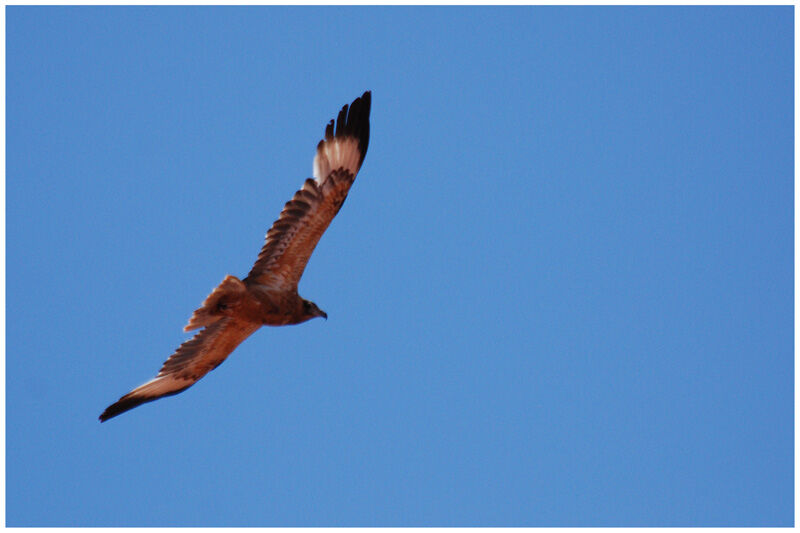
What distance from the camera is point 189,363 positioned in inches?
471

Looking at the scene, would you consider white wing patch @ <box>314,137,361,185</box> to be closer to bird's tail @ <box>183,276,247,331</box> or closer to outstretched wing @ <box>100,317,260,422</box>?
bird's tail @ <box>183,276,247,331</box>

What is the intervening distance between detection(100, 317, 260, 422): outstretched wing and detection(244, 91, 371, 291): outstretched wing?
75 centimetres

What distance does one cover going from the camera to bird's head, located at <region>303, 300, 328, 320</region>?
440 inches

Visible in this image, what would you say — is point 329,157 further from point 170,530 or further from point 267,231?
point 170,530

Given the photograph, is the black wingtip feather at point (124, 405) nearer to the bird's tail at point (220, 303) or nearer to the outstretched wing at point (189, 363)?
the outstretched wing at point (189, 363)

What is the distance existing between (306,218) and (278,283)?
0.77 metres

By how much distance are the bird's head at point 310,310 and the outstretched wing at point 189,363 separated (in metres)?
0.65

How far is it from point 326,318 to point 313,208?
124 cm

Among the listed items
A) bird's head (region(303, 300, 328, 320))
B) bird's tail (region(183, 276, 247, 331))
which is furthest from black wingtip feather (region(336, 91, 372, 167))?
bird's tail (region(183, 276, 247, 331))

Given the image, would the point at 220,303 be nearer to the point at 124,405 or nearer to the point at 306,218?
the point at 306,218

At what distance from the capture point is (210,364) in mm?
12070

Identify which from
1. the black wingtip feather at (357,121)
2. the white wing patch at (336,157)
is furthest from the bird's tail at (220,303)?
the black wingtip feather at (357,121)

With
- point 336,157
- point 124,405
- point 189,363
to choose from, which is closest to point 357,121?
point 336,157

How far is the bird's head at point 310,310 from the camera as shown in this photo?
11172mm
